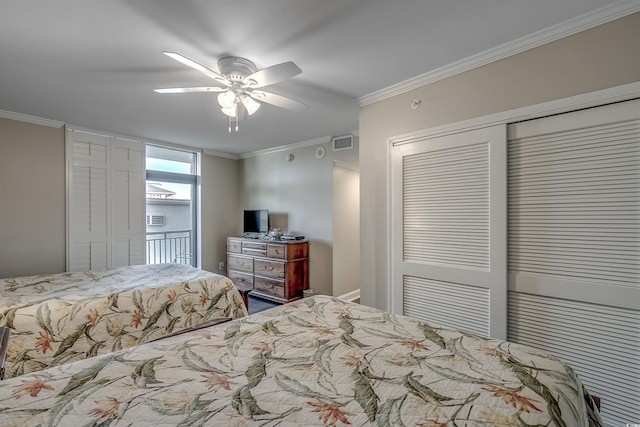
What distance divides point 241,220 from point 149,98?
3.12 meters

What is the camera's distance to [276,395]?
35.6 inches

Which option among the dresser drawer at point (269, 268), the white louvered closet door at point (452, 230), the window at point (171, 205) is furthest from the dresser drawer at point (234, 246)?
the white louvered closet door at point (452, 230)

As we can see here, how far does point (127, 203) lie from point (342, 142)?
3231 mm

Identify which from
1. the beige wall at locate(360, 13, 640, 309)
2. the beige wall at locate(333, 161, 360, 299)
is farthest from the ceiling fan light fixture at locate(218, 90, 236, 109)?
the beige wall at locate(333, 161, 360, 299)

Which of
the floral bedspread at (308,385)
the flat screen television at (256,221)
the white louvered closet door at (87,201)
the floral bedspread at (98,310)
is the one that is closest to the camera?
the floral bedspread at (308,385)

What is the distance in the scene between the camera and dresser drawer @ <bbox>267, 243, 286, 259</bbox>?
4.23 meters

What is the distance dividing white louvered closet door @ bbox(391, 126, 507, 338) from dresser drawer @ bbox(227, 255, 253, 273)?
110 inches

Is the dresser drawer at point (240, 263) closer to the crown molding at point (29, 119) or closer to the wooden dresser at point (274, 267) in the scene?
the wooden dresser at point (274, 267)

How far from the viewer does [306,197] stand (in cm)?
461

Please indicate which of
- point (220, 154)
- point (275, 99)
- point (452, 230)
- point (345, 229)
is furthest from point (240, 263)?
point (452, 230)

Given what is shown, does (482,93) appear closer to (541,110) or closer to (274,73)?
(541,110)

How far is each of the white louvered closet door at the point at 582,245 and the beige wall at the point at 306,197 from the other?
7.96ft

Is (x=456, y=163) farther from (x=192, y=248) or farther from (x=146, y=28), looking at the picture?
(x=192, y=248)

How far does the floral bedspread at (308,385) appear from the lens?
0.80 meters
